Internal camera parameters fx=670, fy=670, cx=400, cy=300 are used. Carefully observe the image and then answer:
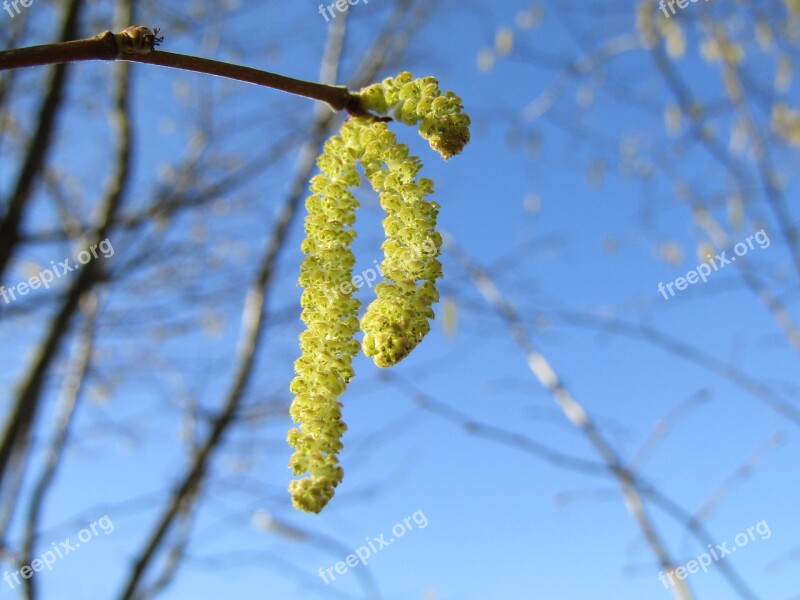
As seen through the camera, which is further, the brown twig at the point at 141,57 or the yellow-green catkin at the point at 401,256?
the yellow-green catkin at the point at 401,256

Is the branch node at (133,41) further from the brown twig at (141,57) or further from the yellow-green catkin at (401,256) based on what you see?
the yellow-green catkin at (401,256)

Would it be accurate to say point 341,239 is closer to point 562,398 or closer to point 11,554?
point 562,398

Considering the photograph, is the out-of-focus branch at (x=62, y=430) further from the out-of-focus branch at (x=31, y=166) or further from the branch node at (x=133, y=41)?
the branch node at (x=133, y=41)

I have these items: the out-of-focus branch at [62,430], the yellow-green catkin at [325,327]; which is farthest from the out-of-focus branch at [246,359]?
the yellow-green catkin at [325,327]

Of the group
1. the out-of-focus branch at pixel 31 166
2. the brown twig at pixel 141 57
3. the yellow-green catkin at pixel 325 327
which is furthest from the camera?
the out-of-focus branch at pixel 31 166

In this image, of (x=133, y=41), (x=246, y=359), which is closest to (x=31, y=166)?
(x=246, y=359)

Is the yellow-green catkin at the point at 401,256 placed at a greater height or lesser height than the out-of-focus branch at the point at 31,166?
lesser

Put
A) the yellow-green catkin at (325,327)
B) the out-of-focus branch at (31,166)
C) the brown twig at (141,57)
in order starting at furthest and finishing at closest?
the out-of-focus branch at (31,166) → the yellow-green catkin at (325,327) → the brown twig at (141,57)

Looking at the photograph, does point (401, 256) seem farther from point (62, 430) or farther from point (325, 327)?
point (62, 430)

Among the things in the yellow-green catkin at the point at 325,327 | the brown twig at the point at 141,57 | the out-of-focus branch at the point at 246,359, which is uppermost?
the out-of-focus branch at the point at 246,359

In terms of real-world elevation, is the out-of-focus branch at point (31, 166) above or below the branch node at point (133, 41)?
above

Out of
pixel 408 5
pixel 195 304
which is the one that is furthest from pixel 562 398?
pixel 408 5
